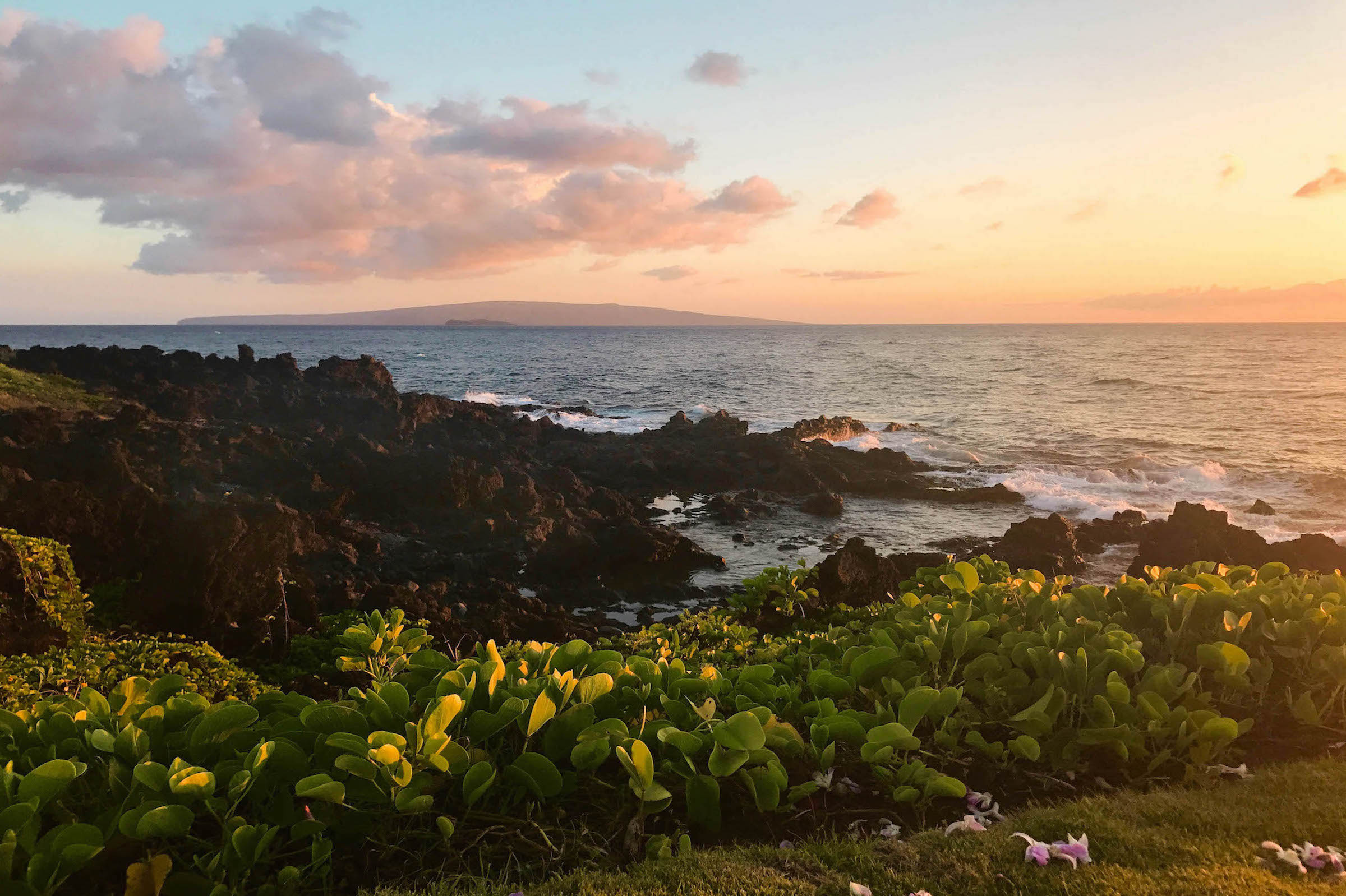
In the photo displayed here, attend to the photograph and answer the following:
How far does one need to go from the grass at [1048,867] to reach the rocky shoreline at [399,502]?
4.00 meters

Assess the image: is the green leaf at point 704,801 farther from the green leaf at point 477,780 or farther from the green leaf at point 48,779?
the green leaf at point 48,779

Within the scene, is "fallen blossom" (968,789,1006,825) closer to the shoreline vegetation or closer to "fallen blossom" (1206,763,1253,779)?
the shoreline vegetation

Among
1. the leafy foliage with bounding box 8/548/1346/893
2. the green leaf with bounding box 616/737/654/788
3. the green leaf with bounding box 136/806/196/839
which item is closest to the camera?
the green leaf with bounding box 136/806/196/839

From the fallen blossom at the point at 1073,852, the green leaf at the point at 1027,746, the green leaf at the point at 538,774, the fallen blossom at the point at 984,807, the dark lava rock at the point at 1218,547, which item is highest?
the green leaf at the point at 538,774

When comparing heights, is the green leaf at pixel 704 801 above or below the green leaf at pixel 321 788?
below

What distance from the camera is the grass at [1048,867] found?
239 centimetres

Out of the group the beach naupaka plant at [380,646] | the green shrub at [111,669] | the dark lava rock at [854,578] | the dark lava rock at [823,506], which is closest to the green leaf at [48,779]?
the beach naupaka plant at [380,646]

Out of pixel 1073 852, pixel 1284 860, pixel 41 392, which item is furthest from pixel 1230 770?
pixel 41 392

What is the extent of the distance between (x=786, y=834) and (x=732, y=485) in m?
19.2

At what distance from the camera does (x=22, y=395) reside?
21266mm

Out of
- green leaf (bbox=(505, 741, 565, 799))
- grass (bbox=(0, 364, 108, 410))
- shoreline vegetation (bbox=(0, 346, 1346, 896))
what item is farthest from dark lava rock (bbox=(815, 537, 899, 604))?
grass (bbox=(0, 364, 108, 410))

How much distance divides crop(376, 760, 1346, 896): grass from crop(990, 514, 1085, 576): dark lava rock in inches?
480

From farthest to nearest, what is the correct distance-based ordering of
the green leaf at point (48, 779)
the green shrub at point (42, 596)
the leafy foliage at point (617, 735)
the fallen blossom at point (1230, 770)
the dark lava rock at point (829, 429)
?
the dark lava rock at point (829, 429)
the green shrub at point (42, 596)
the fallen blossom at point (1230, 770)
the leafy foliage at point (617, 735)
the green leaf at point (48, 779)

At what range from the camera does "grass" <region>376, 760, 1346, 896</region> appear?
239 cm
